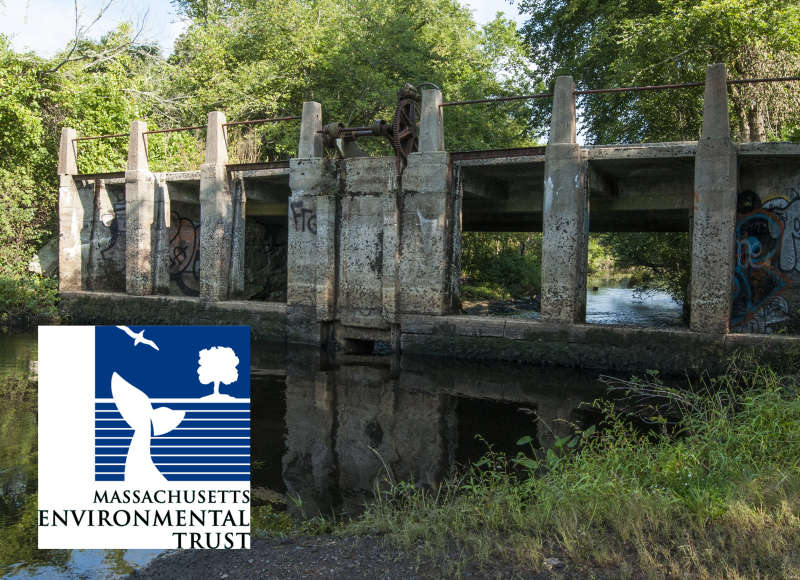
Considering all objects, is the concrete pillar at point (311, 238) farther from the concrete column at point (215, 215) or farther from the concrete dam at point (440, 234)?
the concrete column at point (215, 215)

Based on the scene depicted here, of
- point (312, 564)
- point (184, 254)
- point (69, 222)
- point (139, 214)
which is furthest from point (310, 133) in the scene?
point (312, 564)

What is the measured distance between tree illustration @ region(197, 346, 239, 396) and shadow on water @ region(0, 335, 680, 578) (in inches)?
71.4

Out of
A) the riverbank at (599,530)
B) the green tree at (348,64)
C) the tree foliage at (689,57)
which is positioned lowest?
the riverbank at (599,530)

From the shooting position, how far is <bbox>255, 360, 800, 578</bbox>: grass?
365 cm

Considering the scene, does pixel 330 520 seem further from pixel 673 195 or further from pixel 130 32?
pixel 130 32

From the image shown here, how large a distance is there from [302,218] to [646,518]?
36.5 feet

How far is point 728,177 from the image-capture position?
10391 millimetres

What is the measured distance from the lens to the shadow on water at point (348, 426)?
5516mm

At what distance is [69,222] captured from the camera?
18.5 m

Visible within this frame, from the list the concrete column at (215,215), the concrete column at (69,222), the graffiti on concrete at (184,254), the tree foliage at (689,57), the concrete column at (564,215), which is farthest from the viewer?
the concrete column at (69,222)

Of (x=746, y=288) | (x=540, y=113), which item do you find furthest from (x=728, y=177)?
(x=540, y=113)

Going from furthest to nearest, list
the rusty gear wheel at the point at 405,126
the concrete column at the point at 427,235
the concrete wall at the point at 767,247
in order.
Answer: the rusty gear wheel at the point at 405,126 → the concrete column at the point at 427,235 → the concrete wall at the point at 767,247

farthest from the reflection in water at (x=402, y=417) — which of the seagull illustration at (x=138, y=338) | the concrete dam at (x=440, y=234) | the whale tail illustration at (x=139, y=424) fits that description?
the seagull illustration at (x=138, y=338)

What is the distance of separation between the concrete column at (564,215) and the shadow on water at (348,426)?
1361 millimetres
